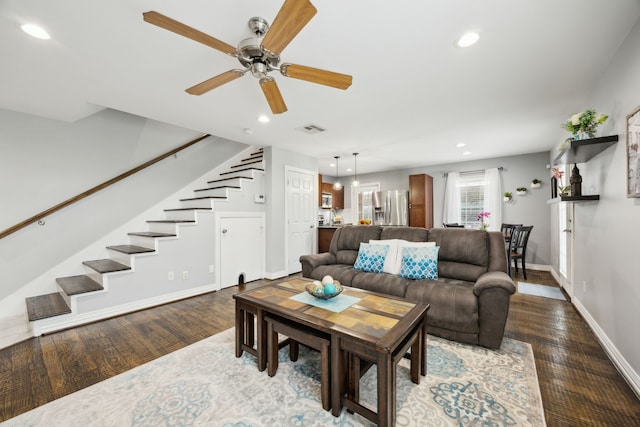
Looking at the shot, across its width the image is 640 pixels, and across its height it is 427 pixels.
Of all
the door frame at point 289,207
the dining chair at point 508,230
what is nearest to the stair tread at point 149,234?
the door frame at point 289,207

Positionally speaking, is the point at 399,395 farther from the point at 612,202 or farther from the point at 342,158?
the point at 342,158

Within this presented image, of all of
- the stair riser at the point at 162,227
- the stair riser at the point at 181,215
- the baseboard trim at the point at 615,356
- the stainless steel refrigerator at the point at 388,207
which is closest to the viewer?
the baseboard trim at the point at 615,356

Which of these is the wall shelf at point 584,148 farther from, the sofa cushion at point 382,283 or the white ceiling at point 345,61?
the sofa cushion at point 382,283

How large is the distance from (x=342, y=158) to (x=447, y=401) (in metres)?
4.90

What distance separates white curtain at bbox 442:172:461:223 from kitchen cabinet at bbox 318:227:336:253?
3059mm

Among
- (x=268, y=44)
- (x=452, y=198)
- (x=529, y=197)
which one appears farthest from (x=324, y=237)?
(x=529, y=197)

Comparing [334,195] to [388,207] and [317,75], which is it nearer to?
[388,207]

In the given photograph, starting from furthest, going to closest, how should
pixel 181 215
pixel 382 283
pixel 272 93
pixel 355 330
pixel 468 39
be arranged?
pixel 181 215
pixel 382 283
pixel 272 93
pixel 468 39
pixel 355 330

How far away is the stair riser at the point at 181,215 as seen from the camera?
3.92 metres

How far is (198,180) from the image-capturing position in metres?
4.90

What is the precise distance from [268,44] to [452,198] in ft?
19.6

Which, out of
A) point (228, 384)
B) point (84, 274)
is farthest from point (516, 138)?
point (84, 274)

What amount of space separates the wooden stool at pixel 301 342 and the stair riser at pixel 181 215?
104 inches

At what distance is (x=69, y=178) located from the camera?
137 inches
